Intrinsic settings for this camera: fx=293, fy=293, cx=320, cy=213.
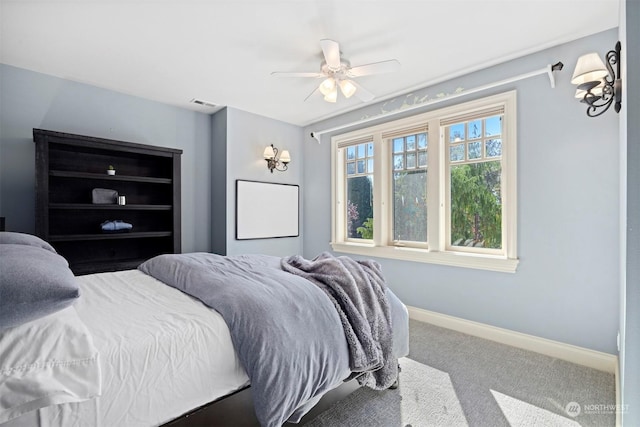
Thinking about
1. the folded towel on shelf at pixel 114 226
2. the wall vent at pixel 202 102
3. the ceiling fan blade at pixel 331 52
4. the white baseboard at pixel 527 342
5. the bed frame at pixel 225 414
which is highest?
the wall vent at pixel 202 102

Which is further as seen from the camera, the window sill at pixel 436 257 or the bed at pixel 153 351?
the window sill at pixel 436 257

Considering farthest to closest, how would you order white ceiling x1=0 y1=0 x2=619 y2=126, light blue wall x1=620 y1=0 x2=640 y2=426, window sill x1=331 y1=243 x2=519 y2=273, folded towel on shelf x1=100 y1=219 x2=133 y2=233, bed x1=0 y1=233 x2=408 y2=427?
folded towel on shelf x1=100 y1=219 x2=133 y2=233
window sill x1=331 y1=243 x2=519 y2=273
white ceiling x1=0 y1=0 x2=619 y2=126
bed x1=0 y1=233 x2=408 y2=427
light blue wall x1=620 y1=0 x2=640 y2=426

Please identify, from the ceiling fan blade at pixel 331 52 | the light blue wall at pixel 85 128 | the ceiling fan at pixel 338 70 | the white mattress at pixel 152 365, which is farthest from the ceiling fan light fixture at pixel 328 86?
the light blue wall at pixel 85 128

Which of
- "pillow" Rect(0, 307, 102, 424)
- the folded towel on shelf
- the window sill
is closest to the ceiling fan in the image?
the window sill

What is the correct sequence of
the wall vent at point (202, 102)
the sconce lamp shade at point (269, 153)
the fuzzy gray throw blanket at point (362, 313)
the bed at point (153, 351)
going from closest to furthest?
the bed at point (153, 351) < the fuzzy gray throw blanket at point (362, 313) < the wall vent at point (202, 102) < the sconce lamp shade at point (269, 153)

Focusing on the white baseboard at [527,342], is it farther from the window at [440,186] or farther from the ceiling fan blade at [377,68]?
the ceiling fan blade at [377,68]

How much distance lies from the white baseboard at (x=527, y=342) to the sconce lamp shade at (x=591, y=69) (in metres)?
1.98

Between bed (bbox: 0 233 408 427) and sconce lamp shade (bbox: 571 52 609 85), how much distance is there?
6.05ft

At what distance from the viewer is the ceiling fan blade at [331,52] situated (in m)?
2.10

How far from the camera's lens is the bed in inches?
34.3

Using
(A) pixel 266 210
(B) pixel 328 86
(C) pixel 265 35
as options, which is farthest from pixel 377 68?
(A) pixel 266 210

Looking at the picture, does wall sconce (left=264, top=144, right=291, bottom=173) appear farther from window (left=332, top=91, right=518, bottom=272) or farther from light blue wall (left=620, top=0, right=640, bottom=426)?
light blue wall (left=620, top=0, right=640, bottom=426)

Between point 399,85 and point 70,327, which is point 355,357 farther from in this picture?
point 399,85

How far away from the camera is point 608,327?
220 centimetres
